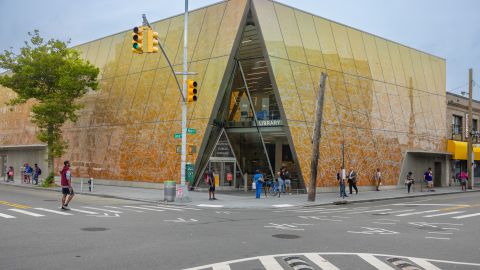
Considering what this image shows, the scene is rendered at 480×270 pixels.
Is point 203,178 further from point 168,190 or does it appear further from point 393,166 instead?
point 393,166

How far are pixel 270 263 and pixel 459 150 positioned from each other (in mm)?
42028

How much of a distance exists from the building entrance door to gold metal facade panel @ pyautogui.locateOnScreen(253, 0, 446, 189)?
5729mm

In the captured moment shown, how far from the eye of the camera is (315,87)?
103ft

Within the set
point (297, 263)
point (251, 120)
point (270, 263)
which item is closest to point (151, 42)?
point (270, 263)

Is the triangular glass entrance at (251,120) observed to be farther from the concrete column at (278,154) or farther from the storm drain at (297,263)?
the storm drain at (297,263)

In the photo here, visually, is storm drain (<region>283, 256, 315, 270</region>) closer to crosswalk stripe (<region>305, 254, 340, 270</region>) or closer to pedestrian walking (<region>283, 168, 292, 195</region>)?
crosswalk stripe (<region>305, 254, 340, 270</region>)

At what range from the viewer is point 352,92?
34.1 metres

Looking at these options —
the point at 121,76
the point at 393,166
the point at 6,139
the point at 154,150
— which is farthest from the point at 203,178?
the point at 6,139

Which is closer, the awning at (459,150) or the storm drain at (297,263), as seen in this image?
the storm drain at (297,263)

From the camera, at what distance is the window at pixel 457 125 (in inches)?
1822

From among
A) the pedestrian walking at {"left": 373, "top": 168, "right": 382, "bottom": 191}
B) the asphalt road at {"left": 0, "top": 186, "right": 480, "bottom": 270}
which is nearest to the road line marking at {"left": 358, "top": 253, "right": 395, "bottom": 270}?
the asphalt road at {"left": 0, "top": 186, "right": 480, "bottom": 270}

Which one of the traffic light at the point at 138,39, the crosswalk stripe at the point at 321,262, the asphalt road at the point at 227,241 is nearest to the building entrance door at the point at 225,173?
the asphalt road at the point at 227,241

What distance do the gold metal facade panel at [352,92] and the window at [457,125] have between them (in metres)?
3.09

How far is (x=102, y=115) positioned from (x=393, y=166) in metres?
25.0
